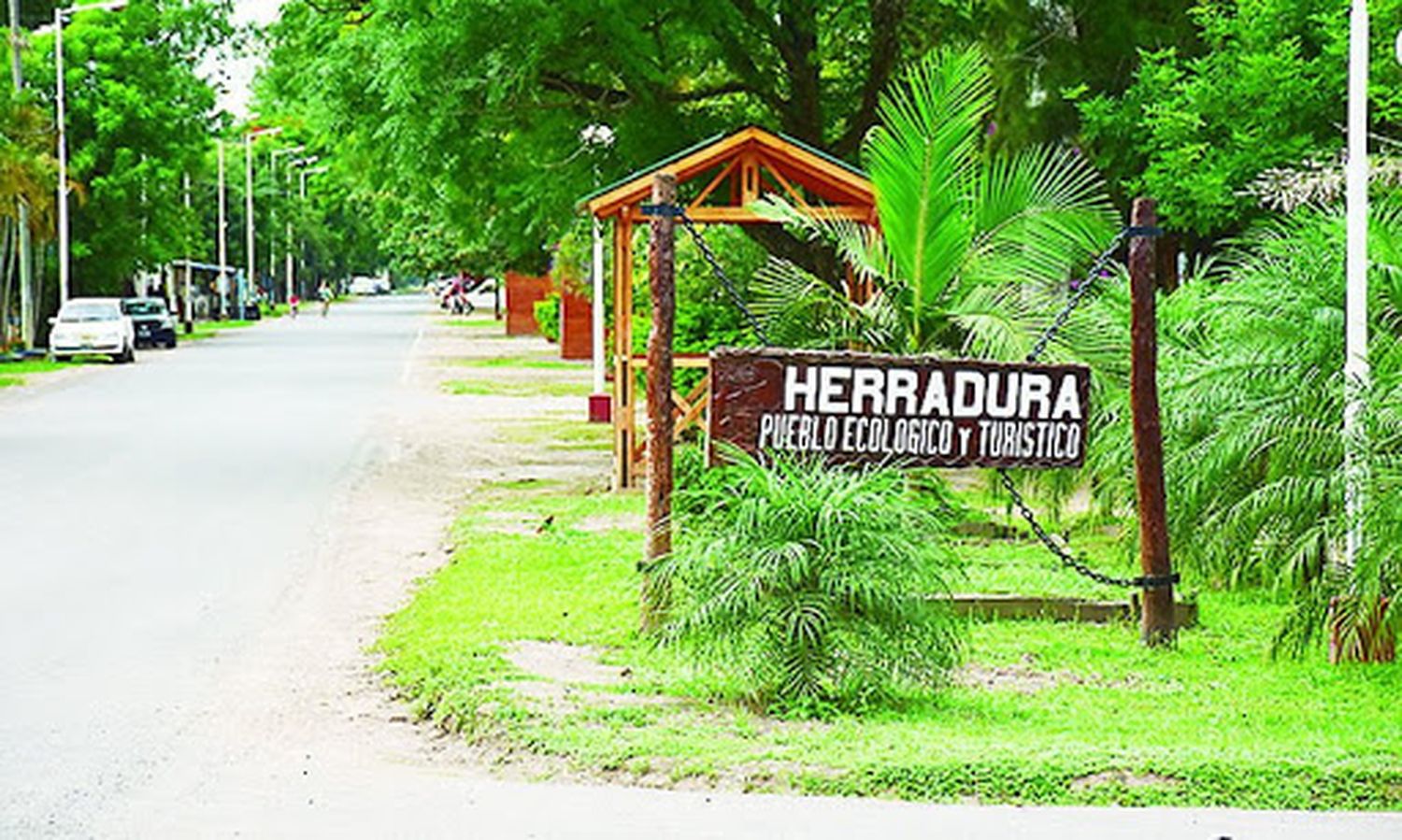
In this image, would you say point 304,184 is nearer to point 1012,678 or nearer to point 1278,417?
point 1278,417

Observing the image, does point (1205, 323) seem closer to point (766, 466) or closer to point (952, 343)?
point (952, 343)

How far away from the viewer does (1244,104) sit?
22.1 meters

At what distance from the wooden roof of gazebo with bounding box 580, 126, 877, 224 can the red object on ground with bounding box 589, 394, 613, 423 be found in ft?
30.6

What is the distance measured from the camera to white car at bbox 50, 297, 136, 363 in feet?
163

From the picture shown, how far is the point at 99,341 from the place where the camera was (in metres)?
49.8

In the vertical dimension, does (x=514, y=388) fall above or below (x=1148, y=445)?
below

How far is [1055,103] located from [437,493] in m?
9.53

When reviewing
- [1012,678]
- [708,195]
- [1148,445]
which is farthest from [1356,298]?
[708,195]

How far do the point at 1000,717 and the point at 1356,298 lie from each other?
11.4 feet

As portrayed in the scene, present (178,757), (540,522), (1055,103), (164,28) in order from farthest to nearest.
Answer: (164,28) → (1055,103) → (540,522) → (178,757)

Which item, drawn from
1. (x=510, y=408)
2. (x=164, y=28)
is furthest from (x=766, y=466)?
(x=164, y=28)

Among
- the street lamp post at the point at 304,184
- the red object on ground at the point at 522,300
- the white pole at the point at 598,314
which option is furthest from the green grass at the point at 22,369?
the street lamp post at the point at 304,184

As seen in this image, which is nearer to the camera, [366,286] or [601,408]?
[601,408]

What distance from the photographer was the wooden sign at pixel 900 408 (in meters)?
11.1
